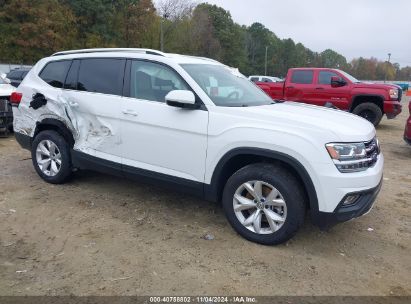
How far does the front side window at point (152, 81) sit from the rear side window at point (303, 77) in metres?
9.04

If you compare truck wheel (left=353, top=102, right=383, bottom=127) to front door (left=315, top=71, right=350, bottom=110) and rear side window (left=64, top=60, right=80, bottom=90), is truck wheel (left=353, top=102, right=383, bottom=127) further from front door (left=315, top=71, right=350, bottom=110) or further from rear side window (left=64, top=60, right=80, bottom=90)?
rear side window (left=64, top=60, right=80, bottom=90)

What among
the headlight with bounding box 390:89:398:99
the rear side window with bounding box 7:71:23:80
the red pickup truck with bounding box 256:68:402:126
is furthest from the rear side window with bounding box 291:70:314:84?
the rear side window with bounding box 7:71:23:80

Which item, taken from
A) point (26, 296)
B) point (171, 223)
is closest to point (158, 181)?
point (171, 223)

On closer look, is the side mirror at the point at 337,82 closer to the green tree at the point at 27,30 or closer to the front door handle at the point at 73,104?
the front door handle at the point at 73,104

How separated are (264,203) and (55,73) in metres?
3.44

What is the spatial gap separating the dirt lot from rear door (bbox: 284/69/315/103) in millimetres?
7466

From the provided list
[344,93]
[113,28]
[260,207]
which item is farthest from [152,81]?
[113,28]

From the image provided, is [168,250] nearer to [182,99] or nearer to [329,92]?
[182,99]

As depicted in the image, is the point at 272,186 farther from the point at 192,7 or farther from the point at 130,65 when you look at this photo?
the point at 192,7

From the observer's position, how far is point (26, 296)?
9.94 ft

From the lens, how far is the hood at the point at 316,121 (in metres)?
3.58

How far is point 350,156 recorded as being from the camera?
354 centimetres

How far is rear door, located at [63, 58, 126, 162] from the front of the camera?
185 inches

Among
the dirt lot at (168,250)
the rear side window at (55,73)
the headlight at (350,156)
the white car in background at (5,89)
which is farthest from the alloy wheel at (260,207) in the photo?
the white car in background at (5,89)
